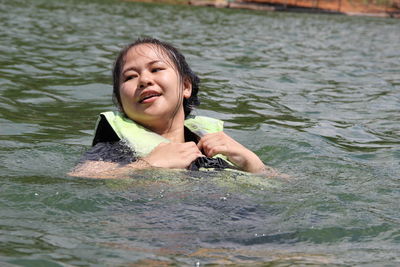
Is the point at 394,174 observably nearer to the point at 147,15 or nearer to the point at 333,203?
the point at 333,203

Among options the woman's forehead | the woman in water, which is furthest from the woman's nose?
→ the woman's forehead

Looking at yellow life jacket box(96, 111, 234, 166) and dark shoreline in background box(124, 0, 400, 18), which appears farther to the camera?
dark shoreline in background box(124, 0, 400, 18)

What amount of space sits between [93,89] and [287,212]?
175 inches

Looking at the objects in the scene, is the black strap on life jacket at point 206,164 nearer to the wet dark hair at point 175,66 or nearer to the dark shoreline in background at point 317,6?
the wet dark hair at point 175,66

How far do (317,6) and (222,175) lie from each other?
2770 cm

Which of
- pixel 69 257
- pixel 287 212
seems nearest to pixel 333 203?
pixel 287 212

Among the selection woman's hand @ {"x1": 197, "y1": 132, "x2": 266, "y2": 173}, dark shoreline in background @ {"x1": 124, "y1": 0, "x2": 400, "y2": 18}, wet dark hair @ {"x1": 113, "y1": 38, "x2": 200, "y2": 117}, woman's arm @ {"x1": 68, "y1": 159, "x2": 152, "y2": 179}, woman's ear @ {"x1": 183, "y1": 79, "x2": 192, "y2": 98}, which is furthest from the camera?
dark shoreline in background @ {"x1": 124, "y1": 0, "x2": 400, "y2": 18}

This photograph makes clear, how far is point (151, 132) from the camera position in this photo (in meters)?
4.61

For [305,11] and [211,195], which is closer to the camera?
[211,195]

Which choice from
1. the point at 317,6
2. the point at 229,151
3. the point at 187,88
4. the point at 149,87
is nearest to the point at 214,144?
the point at 229,151

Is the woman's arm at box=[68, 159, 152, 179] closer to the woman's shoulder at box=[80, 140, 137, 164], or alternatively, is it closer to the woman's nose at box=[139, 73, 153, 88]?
the woman's shoulder at box=[80, 140, 137, 164]

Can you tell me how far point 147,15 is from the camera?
1955 cm

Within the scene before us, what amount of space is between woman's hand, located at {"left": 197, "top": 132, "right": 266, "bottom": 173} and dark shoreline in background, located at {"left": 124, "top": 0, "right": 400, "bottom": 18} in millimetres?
23538

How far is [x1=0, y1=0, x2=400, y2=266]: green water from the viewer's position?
329cm
